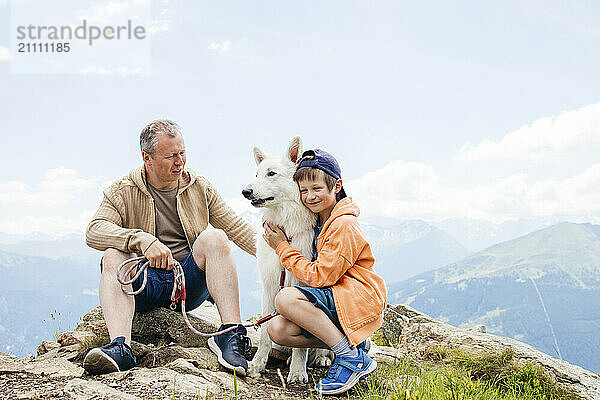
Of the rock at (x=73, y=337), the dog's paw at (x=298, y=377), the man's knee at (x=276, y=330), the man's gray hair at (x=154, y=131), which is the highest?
the man's gray hair at (x=154, y=131)

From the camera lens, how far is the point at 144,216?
493 centimetres

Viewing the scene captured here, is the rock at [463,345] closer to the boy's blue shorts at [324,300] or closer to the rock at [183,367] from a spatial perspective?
the boy's blue shorts at [324,300]

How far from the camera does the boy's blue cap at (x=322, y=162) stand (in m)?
4.04

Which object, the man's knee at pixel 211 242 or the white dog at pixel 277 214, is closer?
the white dog at pixel 277 214

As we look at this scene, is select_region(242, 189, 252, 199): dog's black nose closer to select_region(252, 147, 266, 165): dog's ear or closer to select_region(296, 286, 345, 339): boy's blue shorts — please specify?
select_region(252, 147, 266, 165): dog's ear

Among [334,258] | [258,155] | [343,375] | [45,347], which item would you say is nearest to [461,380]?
[343,375]

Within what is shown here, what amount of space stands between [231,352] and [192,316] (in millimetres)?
1602

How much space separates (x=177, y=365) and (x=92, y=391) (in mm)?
703

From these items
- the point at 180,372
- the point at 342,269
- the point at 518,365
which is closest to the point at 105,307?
the point at 180,372

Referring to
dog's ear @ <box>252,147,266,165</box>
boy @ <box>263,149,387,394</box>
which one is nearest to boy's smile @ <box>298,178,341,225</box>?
boy @ <box>263,149,387,394</box>

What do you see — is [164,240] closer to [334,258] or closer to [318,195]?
[318,195]

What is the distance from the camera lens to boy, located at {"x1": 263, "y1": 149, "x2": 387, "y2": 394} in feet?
12.5

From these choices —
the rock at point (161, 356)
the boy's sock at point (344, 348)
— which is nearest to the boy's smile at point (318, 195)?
the boy's sock at point (344, 348)

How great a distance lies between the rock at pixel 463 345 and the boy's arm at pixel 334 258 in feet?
5.41
